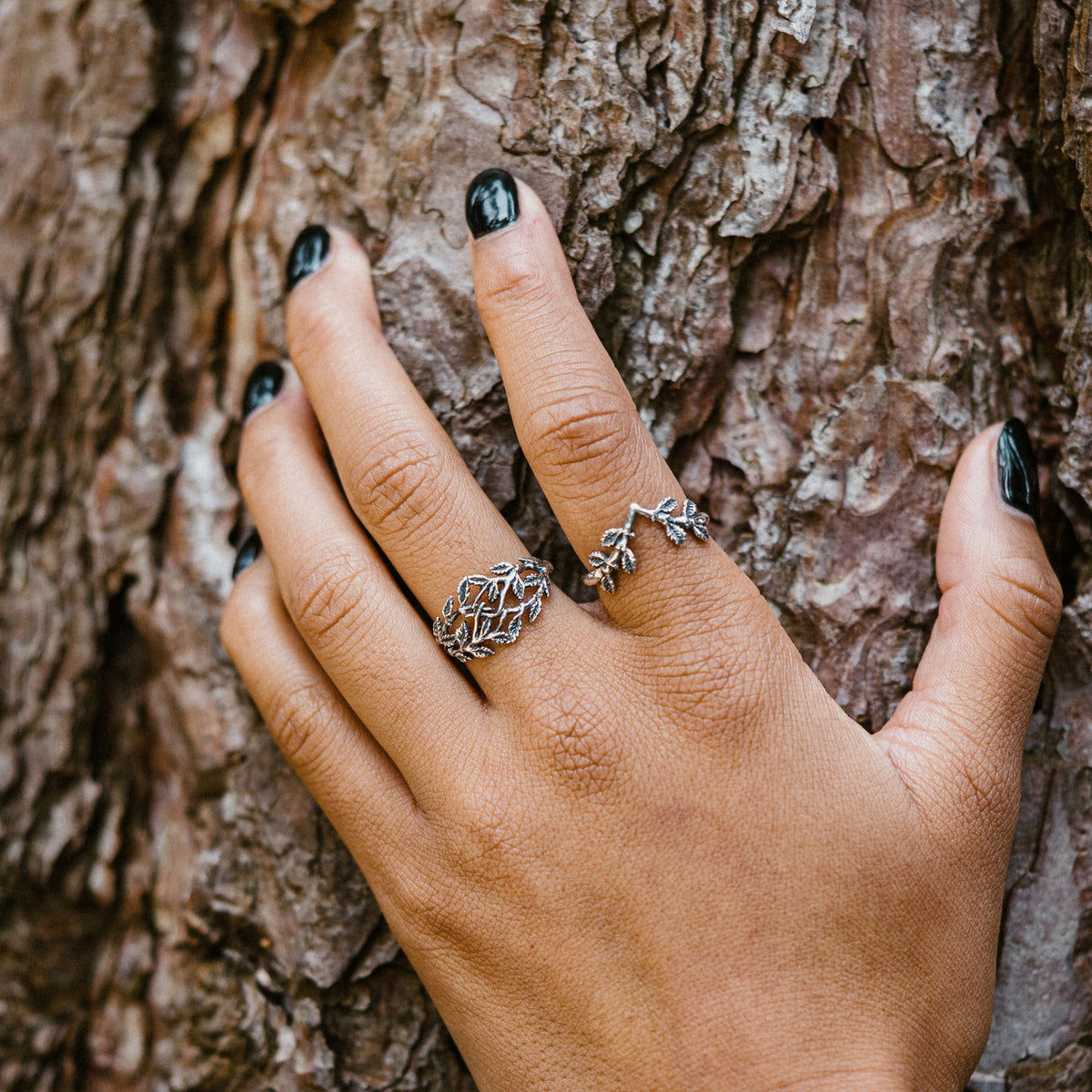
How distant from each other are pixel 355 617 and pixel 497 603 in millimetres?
237

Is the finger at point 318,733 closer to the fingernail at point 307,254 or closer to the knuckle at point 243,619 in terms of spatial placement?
the knuckle at point 243,619

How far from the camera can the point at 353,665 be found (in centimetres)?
141

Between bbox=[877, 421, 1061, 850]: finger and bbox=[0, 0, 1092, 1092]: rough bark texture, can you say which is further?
bbox=[0, 0, 1092, 1092]: rough bark texture

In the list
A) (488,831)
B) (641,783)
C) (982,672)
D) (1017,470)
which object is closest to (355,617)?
(488,831)

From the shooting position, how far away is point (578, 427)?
1315mm

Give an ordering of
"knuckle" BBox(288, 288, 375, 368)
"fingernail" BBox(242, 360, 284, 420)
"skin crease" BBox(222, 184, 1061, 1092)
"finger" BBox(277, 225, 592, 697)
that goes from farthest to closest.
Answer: "fingernail" BBox(242, 360, 284, 420), "knuckle" BBox(288, 288, 375, 368), "finger" BBox(277, 225, 592, 697), "skin crease" BBox(222, 184, 1061, 1092)

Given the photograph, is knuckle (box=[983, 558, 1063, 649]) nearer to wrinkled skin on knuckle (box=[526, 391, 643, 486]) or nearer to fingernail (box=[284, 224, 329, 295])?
wrinkled skin on knuckle (box=[526, 391, 643, 486])

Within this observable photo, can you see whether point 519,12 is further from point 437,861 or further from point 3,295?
point 437,861

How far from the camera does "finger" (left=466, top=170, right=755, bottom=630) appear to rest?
1320mm

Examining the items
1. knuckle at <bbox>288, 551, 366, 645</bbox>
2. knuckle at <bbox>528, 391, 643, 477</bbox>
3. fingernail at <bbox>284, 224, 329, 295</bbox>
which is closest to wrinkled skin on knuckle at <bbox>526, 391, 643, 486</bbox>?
knuckle at <bbox>528, 391, 643, 477</bbox>

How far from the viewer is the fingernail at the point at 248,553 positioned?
1.70 meters

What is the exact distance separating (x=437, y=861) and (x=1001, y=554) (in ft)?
3.26

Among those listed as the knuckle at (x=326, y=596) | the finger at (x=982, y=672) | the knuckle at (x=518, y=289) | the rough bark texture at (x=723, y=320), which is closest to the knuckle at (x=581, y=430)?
the knuckle at (x=518, y=289)

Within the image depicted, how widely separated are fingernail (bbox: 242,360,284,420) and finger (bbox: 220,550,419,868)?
343mm
